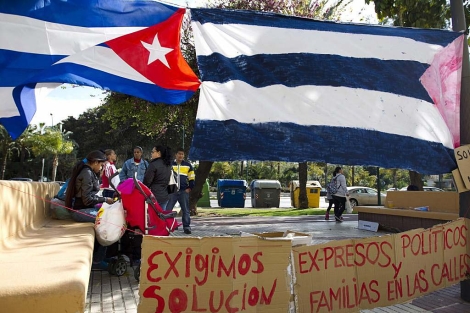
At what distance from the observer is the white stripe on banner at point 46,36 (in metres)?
3.99

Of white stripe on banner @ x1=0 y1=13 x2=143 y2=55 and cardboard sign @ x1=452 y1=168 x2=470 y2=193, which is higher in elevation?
white stripe on banner @ x1=0 y1=13 x2=143 y2=55

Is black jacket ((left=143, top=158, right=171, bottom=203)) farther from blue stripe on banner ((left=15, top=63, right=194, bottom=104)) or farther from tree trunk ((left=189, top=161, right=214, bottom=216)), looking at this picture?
tree trunk ((left=189, top=161, right=214, bottom=216))

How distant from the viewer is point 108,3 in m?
4.22

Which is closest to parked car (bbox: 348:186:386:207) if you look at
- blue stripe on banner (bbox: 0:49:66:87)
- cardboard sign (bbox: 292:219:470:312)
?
cardboard sign (bbox: 292:219:470:312)

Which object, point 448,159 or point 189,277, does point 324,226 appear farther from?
point 189,277

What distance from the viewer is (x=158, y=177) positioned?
803cm

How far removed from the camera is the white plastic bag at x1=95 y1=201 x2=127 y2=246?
19.7ft

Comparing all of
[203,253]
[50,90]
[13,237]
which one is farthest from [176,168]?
[203,253]

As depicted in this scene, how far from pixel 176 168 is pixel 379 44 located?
6.39 m

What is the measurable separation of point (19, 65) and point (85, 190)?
3228 mm

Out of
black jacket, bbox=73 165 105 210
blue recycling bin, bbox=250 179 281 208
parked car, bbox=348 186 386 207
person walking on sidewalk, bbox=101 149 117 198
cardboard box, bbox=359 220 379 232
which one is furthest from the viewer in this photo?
parked car, bbox=348 186 386 207

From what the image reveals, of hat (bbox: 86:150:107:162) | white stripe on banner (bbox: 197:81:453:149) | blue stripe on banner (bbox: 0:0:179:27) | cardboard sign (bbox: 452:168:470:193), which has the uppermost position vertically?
blue stripe on banner (bbox: 0:0:179:27)

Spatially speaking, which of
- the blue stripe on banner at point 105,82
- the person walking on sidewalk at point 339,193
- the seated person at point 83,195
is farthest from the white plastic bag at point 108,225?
the person walking on sidewalk at point 339,193

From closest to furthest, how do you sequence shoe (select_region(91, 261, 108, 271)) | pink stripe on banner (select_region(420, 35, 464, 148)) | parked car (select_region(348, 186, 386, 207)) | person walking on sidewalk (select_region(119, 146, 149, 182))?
pink stripe on banner (select_region(420, 35, 464, 148)) < shoe (select_region(91, 261, 108, 271)) < person walking on sidewalk (select_region(119, 146, 149, 182)) < parked car (select_region(348, 186, 386, 207))
